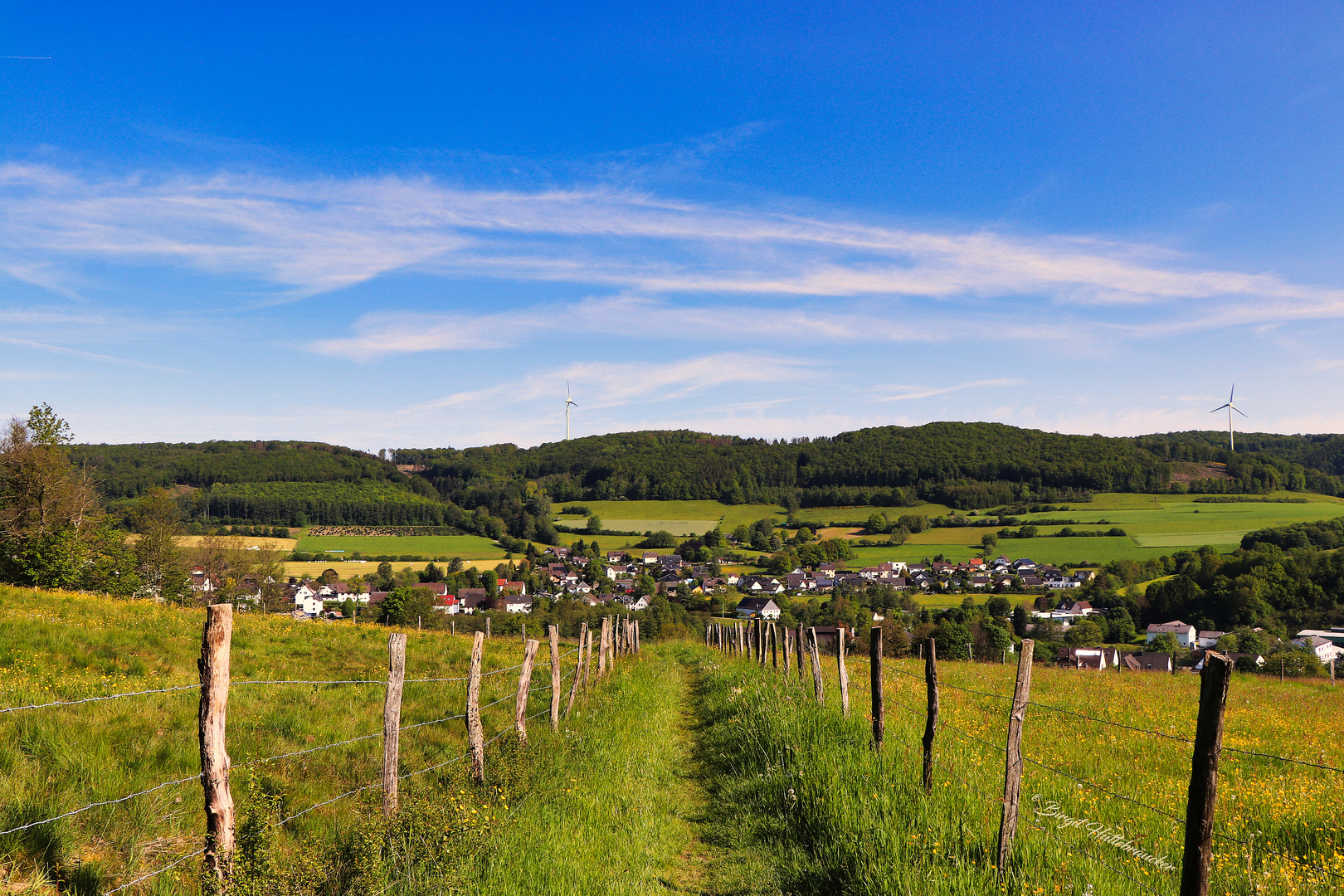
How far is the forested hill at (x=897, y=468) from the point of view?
13962 centimetres

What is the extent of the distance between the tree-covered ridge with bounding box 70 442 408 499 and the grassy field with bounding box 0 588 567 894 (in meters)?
125

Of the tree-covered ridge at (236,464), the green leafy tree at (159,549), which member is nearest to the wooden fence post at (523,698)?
the green leafy tree at (159,549)

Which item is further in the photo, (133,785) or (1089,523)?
(1089,523)

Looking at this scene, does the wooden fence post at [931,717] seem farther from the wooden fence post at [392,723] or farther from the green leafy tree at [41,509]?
the green leafy tree at [41,509]

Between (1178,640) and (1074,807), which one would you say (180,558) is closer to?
(1074,807)

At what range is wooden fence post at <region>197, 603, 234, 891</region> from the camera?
14.4 feet

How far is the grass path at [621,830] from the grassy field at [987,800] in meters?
0.42

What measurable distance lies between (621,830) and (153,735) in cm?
525

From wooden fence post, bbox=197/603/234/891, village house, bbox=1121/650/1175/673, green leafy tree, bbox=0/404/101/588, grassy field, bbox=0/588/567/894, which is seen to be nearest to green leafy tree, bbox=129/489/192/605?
green leafy tree, bbox=0/404/101/588

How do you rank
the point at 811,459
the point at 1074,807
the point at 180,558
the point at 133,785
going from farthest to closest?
the point at 811,459, the point at 180,558, the point at 1074,807, the point at 133,785

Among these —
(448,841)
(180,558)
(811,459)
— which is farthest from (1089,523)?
(448,841)

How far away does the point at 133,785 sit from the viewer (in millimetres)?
6406

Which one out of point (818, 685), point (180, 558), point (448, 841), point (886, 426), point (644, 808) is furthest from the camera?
point (886, 426)

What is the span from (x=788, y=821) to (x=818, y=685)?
180 inches
